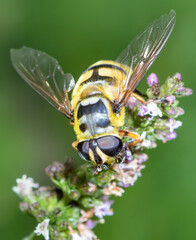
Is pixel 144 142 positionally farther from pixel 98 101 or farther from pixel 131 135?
pixel 98 101

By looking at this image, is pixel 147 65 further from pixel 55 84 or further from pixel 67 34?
pixel 67 34

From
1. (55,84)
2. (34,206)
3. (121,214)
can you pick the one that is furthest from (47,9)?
(34,206)

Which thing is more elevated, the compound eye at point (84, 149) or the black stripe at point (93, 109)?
the black stripe at point (93, 109)

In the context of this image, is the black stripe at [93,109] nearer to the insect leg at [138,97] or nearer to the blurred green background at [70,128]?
the insect leg at [138,97]

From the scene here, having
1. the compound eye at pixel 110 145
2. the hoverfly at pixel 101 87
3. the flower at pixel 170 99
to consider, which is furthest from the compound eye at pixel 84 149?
the flower at pixel 170 99

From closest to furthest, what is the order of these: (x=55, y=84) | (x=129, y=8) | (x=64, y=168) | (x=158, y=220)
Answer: (x=64, y=168) → (x=55, y=84) → (x=158, y=220) → (x=129, y=8)

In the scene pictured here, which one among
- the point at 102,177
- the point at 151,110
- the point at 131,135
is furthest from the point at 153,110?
the point at 102,177
